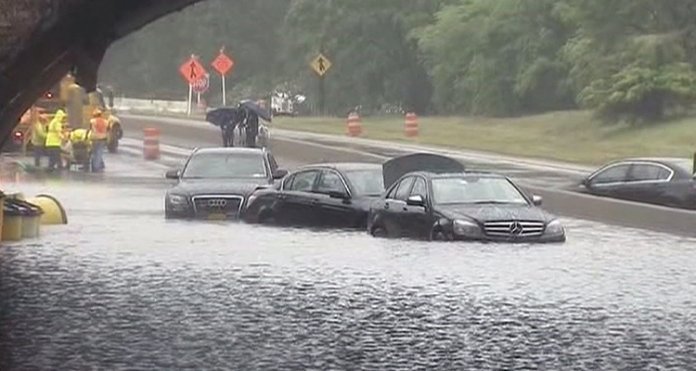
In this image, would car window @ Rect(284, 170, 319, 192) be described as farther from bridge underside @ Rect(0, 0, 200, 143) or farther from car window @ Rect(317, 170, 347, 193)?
bridge underside @ Rect(0, 0, 200, 143)

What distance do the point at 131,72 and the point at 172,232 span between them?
252 feet

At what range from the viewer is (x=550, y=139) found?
58969 millimetres

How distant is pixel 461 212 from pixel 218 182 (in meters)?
8.03

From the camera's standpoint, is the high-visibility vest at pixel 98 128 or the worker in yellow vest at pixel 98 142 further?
the worker in yellow vest at pixel 98 142

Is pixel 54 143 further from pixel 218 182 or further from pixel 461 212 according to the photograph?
pixel 461 212

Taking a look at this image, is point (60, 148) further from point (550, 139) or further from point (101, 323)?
point (101, 323)

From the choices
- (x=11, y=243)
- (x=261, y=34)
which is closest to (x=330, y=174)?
(x=11, y=243)

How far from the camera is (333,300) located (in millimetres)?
19891

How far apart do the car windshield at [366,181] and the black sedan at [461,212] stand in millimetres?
1561

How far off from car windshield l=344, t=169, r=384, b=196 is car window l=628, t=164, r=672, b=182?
5.98m

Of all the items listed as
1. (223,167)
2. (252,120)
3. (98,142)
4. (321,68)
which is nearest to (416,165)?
(223,167)

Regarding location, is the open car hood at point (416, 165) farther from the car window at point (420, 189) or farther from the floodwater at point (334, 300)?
the car window at point (420, 189)

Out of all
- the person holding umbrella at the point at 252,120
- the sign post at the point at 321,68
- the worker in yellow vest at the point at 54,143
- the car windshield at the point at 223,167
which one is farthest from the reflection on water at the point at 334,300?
the sign post at the point at 321,68

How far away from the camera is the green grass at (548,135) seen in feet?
169
